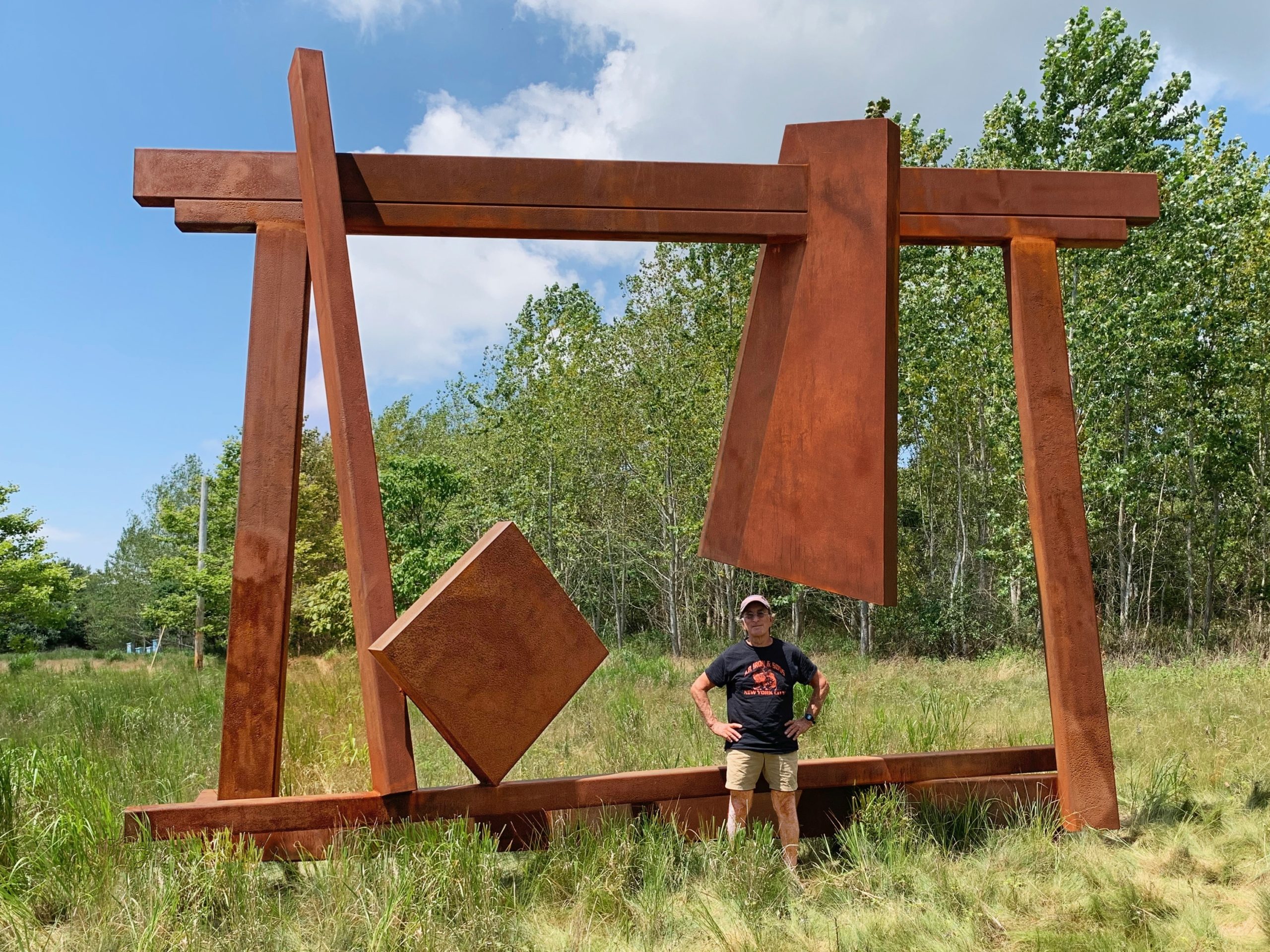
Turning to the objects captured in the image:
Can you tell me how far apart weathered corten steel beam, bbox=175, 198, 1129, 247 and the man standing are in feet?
5.20

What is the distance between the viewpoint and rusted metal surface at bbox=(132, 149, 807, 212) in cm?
362

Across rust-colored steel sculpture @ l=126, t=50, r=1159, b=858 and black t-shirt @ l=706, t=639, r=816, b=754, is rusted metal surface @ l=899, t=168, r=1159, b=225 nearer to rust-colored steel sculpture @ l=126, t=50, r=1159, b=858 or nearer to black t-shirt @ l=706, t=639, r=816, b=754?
rust-colored steel sculpture @ l=126, t=50, r=1159, b=858

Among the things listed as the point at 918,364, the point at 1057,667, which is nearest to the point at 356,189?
the point at 1057,667

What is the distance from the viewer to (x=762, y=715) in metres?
3.84

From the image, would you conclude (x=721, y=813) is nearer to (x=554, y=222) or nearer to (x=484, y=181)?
(x=554, y=222)

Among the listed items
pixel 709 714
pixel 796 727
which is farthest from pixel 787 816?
pixel 709 714

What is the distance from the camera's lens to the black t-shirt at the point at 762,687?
3820mm

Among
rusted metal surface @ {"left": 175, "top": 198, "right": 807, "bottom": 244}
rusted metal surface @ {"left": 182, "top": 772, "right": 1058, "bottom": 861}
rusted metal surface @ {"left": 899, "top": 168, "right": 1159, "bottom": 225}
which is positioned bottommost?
rusted metal surface @ {"left": 182, "top": 772, "right": 1058, "bottom": 861}

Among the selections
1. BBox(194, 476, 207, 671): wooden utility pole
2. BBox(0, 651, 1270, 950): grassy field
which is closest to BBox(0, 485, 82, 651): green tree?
BBox(194, 476, 207, 671): wooden utility pole

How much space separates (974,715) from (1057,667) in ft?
12.6

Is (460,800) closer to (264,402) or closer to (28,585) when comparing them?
(264,402)

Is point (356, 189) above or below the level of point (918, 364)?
below

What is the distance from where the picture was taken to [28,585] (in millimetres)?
29312

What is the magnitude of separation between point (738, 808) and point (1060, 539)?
188 cm
